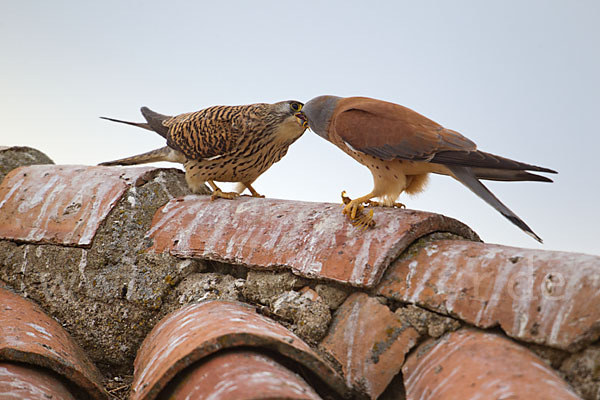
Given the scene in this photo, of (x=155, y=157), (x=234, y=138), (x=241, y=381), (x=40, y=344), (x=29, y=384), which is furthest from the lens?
(x=155, y=157)

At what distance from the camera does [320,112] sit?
128 inches

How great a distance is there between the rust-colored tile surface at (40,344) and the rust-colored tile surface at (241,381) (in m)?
0.62

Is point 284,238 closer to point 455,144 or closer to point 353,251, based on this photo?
point 353,251

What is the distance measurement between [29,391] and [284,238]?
1222 millimetres

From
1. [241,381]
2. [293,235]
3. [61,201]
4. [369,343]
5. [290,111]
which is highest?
[290,111]

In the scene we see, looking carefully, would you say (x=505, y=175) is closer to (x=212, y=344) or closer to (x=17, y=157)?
(x=212, y=344)

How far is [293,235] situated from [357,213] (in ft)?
1.07

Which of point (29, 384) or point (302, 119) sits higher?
point (302, 119)

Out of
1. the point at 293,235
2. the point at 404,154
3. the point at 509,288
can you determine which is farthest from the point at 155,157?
the point at 509,288

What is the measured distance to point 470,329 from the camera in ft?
6.37

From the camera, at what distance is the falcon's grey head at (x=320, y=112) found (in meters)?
3.19

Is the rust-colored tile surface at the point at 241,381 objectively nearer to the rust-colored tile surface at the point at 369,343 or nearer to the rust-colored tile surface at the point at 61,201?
the rust-colored tile surface at the point at 369,343

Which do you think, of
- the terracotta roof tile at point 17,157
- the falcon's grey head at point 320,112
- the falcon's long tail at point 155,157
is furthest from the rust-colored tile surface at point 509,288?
the terracotta roof tile at point 17,157

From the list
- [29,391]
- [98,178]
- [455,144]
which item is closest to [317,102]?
[455,144]
